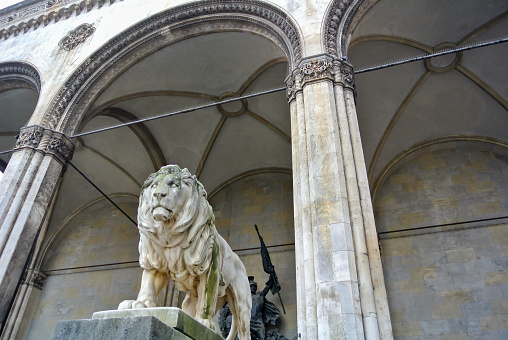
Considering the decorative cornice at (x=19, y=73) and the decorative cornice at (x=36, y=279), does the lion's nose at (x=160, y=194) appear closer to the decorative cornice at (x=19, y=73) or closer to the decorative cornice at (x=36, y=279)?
the decorative cornice at (x=19, y=73)

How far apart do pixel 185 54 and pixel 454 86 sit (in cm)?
578

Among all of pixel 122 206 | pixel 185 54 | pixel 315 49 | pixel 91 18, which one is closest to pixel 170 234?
pixel 315 49

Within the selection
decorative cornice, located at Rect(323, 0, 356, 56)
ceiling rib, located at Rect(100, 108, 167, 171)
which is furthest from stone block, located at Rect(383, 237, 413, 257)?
ceiling rib, located at Rect(100, 108, 167, 171)

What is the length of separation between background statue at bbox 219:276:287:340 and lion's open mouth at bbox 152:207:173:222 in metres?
5.80

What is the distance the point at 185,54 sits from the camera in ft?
27.5

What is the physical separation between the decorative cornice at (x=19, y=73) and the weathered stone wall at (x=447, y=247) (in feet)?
25.5

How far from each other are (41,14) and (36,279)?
264 inches

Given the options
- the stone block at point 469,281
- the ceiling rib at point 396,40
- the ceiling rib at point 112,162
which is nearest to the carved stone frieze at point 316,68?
the ceiling rib at point 396,40

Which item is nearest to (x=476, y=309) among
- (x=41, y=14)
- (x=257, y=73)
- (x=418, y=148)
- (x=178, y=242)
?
(x=418, y=148)

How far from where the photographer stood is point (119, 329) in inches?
81.6

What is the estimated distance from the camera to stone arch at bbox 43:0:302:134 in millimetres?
7125

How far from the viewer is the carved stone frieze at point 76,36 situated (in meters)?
8.38

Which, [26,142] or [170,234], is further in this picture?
[26,142]

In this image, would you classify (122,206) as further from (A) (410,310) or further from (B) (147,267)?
(B) (147,267)
